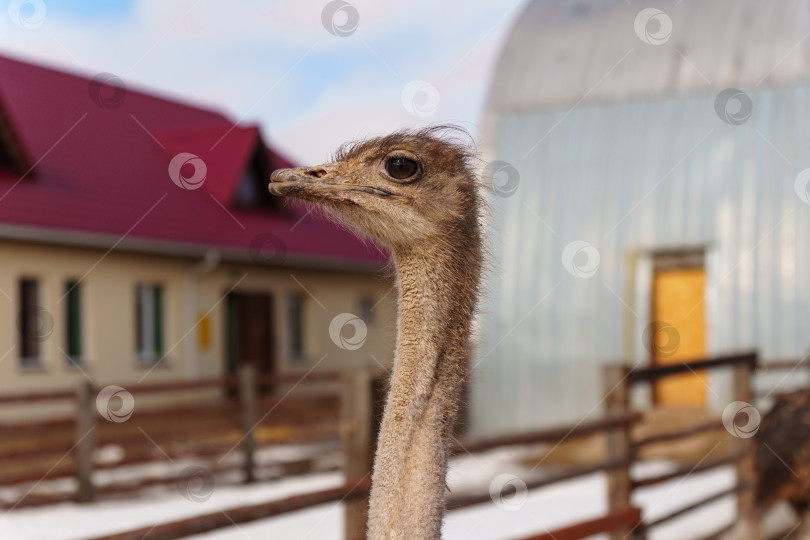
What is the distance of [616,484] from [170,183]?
34.7 feet

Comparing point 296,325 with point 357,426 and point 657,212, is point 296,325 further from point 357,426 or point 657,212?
point 357,426

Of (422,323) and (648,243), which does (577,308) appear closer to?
(648,243)

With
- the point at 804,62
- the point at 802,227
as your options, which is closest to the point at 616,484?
the point at 802,227

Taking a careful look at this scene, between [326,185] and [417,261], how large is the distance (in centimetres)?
21

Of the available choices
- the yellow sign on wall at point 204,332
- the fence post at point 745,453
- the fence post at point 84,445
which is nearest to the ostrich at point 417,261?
the fence post at point 745,453

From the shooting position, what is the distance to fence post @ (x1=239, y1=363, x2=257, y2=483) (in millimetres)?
10812

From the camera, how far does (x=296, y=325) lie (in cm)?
1719

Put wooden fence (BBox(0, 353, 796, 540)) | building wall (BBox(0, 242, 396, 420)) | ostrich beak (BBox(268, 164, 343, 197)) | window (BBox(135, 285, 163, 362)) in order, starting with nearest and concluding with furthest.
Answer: ostrich beak (BBox(268, 164, 343, 197))
wooden fence (BBox(0, 353, 796, 540))
building wall (BBox(0, 242, 396, 420))
window (BBox(135, 285, 163, 362))

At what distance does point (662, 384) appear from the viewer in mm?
12359

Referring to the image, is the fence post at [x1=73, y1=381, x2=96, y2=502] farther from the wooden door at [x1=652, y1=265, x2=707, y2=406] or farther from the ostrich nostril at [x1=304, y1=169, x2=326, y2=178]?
the ostrich nostril at [x1=304, y1=169, x2=326, y2=178]

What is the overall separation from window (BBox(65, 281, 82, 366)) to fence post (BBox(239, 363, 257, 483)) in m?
2.73

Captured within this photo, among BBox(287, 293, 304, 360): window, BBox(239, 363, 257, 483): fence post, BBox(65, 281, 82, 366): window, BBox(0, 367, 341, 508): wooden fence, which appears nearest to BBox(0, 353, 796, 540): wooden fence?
BBox(0, 367, 341, 508): wooden fence

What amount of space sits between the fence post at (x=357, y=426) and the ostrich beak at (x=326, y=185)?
2.14 metres

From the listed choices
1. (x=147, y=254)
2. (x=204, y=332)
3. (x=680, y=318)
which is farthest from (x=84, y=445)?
(x=680, y=318)
